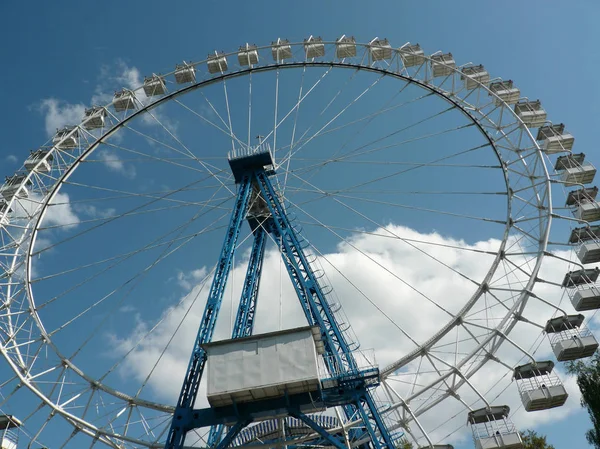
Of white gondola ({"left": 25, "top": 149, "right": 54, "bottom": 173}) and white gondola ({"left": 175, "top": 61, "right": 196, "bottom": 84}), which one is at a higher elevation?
white gondola ({"left": 175, "top": 61, "right": 196, "bottom": 84})

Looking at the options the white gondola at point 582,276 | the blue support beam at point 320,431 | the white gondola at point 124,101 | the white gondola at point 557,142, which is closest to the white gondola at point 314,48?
the white gondola at point 124,101

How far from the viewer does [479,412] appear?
73.4 feet

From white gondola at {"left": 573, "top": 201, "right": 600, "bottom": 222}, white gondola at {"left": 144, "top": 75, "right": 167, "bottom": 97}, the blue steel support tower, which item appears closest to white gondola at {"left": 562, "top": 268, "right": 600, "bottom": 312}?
white gondola at {"left": 573, "top": 201, "right": 600, "bottom": 222}

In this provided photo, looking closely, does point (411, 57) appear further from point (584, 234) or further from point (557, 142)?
point (584, 234)

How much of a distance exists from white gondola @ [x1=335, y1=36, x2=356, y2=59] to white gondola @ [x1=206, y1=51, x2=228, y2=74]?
252 inches

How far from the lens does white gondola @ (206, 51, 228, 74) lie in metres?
31.6

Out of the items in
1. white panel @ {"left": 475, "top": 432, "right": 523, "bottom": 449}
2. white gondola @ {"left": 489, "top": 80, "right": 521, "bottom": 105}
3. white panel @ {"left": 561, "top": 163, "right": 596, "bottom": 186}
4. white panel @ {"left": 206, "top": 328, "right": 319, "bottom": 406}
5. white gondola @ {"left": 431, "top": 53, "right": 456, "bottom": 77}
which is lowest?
white panel @ {"left": 475, "top": 432, "right": 523, "bottom": 449}

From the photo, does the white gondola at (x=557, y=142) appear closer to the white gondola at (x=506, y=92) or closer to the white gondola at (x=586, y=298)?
the white gondola at (x=506, y=92)

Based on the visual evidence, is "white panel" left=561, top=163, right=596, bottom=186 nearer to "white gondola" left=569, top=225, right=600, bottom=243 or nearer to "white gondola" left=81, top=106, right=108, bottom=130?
"white gondola" left=569, top=225, right=600, bottom=243

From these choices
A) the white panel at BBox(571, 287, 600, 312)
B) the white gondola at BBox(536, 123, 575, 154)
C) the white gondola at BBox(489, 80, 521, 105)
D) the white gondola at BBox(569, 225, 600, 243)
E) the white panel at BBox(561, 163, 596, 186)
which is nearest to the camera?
the white panel at BBox(571, 287, 600, 312)

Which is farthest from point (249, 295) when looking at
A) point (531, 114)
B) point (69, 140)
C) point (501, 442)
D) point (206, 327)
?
point (531, 114)

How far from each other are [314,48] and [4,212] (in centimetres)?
1894

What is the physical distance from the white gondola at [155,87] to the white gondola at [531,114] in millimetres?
19515

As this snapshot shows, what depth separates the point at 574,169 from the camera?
88.1ft
